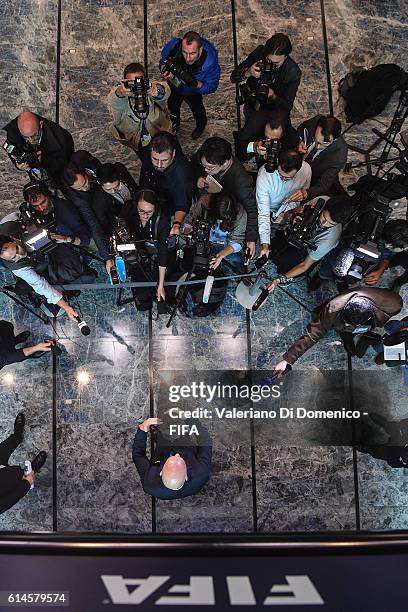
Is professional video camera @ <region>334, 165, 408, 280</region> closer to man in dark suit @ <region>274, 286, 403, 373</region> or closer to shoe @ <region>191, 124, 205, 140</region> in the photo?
man in dark suit @ <region>274, 286, 403, 373</region>

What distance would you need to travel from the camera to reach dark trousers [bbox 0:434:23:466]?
4.97m

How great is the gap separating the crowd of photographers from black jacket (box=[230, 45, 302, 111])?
0.01 m

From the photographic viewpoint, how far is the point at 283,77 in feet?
15.7

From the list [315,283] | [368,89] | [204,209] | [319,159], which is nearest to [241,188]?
[204,209]

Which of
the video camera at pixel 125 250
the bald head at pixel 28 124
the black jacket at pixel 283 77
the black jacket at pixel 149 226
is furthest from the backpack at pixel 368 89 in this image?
the bald head at pixel 28 124

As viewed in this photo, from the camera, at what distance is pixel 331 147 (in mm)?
4574

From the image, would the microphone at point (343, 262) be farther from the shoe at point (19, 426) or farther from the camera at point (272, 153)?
the shoe at point (19, 426)

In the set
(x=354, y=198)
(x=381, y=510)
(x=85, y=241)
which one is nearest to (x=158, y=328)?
(x=85, y=241)

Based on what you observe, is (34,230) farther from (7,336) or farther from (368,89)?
(368,89)

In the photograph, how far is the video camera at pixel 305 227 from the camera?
423 cm

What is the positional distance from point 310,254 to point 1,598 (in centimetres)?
344

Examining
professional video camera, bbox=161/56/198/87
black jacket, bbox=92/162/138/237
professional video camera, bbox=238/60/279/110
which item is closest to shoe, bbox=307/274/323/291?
professional video camera, bbox=238/60/279/110

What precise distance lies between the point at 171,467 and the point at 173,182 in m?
2.41

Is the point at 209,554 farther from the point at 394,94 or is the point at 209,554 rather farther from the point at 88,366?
the point at 394,94
